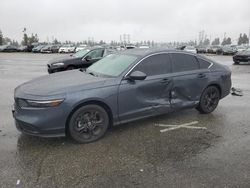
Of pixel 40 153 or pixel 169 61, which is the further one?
pixel 169 61

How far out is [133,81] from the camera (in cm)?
512

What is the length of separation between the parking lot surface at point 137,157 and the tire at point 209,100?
0.54m

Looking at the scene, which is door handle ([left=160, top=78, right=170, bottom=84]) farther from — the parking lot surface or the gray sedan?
the parking lot surface

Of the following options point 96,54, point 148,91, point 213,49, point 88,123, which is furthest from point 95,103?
point 213,49

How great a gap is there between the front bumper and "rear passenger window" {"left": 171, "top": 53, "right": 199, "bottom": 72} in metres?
2.59

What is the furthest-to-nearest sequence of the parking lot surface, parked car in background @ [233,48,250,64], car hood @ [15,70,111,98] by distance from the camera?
A: parked car in background @ [233,48,250,64]
car hood @ [15,70,111,98]
the parking lot surface

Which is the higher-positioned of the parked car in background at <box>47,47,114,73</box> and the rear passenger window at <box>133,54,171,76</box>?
the rear passenger window at <box>133,54,171,76</box>

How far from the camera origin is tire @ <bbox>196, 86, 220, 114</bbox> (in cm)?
632

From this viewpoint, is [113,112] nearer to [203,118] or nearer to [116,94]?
[116,94]

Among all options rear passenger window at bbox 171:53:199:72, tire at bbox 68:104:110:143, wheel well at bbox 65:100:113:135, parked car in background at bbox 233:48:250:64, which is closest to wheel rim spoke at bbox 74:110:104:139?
tire at bbox 68:104:110:143

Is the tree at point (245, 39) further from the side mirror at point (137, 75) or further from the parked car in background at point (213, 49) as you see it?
the side mirror at point (137, 75)

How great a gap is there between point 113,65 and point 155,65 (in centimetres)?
83

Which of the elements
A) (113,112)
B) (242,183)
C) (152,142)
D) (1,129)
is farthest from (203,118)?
(1,129)

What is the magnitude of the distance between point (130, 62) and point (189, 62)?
4.83 feet
